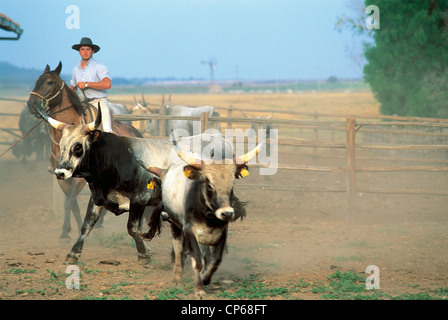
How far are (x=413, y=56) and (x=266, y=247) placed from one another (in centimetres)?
1289

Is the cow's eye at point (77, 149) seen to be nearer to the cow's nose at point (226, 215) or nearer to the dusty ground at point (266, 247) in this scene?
the dusty ground at point (266, 247)

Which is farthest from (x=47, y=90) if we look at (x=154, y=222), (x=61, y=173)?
(x=154, y=222)

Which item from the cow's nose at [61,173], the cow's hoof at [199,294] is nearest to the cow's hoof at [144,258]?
the cow's nose at [61,173]

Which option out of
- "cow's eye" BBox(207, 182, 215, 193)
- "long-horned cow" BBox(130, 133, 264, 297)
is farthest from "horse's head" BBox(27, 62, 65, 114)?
"cow's eye" BBox(207, 182, 215, 193)

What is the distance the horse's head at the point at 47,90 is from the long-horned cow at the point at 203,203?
2911mm

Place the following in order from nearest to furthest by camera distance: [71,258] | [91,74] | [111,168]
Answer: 1. [111,168]
2. [71,258]
3. [91,74]

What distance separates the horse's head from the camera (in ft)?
25.9

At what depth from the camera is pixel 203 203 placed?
211 inches

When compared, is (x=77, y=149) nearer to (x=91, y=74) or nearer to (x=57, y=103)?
(x=57, y=103)

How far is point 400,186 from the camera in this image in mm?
13203

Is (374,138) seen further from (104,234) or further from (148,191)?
(148,191)

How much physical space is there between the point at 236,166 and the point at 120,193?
1987mm

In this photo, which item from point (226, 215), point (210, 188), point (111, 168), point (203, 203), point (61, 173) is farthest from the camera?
point (111, 168)

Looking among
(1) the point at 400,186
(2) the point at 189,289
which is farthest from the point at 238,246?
(1) the point at 400,186
